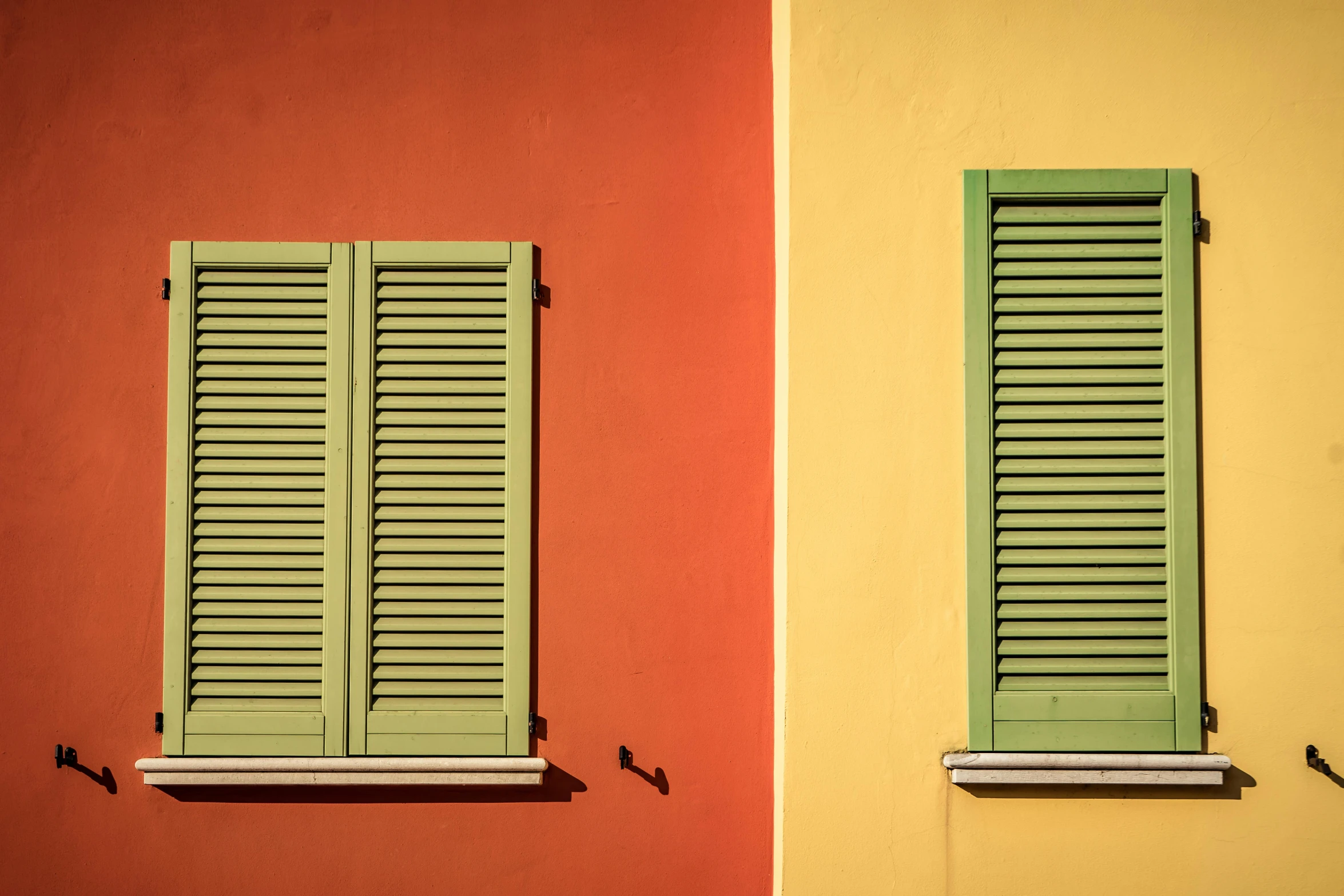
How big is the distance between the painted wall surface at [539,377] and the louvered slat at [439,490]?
18cm

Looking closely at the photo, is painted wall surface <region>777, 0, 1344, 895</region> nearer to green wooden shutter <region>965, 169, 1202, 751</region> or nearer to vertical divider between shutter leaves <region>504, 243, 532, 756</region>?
green wooden shutter <region>965, 169, 1202, 751</region>

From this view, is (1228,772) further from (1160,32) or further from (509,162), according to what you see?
(509,162)

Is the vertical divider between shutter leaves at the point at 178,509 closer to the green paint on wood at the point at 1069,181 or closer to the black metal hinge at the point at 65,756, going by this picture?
the black metal hinge at the point at 65,756

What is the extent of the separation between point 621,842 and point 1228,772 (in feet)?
6.47

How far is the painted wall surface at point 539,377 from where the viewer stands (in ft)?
9.04

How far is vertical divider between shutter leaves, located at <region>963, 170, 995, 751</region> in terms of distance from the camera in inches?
97.0

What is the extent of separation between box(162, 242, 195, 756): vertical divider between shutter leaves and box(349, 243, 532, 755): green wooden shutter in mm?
576

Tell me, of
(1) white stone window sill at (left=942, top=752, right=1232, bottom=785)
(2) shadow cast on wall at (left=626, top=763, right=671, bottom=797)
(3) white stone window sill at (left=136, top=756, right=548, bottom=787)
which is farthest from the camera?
(2) shadow cast on wall at (left=626, top=763, right=671, bottom=797)

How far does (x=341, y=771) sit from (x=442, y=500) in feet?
3.17

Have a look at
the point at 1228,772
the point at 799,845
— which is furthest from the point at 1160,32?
the point at 799,845

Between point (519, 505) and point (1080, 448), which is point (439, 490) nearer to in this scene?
point (519, 505)

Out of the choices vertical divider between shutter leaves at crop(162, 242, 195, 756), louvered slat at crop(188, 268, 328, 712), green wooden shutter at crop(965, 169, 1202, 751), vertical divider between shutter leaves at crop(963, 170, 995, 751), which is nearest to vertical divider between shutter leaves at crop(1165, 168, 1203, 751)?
green wooden shutter at crop(965, 169, 1202, 751)

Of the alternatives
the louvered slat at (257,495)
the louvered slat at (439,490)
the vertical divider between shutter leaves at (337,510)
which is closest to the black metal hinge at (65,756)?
the louvered slat at (257,495)

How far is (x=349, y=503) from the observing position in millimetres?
2725
